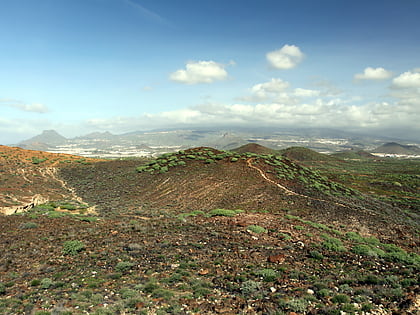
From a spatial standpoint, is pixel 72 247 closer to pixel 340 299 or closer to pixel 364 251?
pixel 340 299

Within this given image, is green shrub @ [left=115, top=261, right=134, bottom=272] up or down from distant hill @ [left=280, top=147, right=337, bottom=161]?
up

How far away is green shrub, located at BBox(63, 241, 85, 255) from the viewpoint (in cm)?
1369

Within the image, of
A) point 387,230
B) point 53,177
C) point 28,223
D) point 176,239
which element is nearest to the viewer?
point 176,239

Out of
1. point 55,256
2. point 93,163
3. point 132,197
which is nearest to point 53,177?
point 93,163

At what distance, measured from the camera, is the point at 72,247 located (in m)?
14.0

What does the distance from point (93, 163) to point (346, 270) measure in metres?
54.9

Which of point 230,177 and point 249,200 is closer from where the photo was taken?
point 249,200

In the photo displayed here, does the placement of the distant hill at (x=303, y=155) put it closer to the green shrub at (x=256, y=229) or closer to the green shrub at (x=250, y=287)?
the green shrub at (x=256, y=229)

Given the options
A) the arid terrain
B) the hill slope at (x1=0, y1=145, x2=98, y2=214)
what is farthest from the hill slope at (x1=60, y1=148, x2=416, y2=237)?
the hill slope at (x1=0, y1=145, x2=98, y2=214)

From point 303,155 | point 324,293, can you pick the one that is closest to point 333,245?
point 324,293

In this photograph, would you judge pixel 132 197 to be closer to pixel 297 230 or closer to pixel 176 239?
pixel 176 239

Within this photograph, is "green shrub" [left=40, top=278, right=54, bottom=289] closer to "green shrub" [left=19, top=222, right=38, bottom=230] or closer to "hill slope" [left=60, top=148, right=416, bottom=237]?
"green shrub" [left=19, top=222, right=38, bottom=230]

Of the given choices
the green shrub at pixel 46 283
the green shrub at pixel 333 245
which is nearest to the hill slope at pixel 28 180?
the green shrub at pixel 46 283

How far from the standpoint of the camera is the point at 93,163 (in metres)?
54.6
